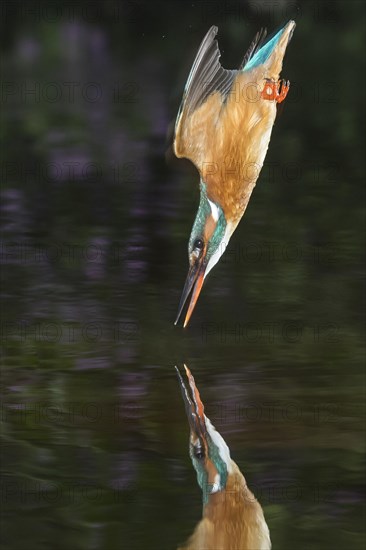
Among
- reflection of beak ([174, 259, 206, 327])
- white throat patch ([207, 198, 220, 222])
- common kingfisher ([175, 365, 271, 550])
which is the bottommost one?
common kingfisher ([175, 365, 271, 550])

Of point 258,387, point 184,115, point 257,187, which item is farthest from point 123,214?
point 258,387

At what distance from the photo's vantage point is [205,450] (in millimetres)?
3010

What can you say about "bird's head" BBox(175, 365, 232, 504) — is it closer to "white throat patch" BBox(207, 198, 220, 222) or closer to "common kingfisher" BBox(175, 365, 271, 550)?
"common kingfisher" BBox(175, 365, 271, 550)

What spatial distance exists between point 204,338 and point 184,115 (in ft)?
2.27

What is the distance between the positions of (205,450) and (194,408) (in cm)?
29

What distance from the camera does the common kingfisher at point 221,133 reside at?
4.05 meters

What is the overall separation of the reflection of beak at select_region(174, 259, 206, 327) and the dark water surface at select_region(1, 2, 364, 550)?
57 mm

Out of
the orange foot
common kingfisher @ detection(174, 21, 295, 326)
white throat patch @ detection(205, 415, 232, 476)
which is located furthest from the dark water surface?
the orange foot

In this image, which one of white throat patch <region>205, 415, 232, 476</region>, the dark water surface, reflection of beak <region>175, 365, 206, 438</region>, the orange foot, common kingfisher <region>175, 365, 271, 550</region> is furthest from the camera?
the orange foot

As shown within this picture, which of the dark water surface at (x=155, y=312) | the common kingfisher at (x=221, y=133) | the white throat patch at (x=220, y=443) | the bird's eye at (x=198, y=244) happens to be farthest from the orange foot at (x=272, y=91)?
the white throat patch at (x=220, y=443)

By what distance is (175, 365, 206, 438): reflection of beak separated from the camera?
10.4 ft

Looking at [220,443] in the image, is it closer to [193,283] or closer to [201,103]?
[193,283]

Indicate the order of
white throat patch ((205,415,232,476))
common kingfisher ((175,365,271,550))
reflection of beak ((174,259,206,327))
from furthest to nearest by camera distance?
reflection of beak ((174,259,206,327)) < white throat patch ((205,415,232,476)) < common kingfisher ((175,365,271,550))

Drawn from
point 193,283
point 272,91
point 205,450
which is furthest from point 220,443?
point 272,91
